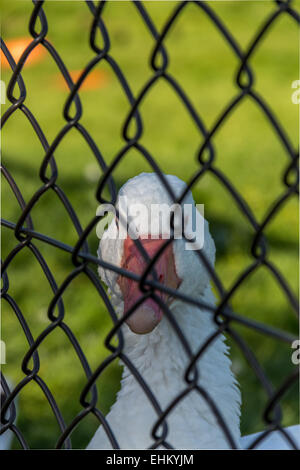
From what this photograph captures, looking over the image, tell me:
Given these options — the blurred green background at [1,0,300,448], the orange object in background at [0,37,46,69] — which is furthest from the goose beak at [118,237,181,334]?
the orange object in background at [0,37,46,69]

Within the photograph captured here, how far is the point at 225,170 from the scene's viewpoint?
580cm

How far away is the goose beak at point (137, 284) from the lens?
171 cm

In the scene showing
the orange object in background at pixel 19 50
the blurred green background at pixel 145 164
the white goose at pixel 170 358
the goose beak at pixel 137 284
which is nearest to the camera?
the goose beak at pixel 137 284

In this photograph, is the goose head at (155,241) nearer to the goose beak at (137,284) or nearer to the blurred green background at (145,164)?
the goose beak at (137,284)

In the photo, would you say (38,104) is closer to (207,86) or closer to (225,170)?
(207,86)

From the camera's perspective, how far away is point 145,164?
5.79 meters

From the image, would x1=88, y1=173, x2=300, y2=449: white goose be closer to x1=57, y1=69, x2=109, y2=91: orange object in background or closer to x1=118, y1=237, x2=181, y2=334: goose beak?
x1=118, y1=237, x2=181, y2=334: goose beak

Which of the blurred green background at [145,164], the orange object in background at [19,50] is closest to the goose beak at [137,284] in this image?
the blurred green background at [145,164]

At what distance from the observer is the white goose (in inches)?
79.3

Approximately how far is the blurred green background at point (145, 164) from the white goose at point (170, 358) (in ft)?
3.88

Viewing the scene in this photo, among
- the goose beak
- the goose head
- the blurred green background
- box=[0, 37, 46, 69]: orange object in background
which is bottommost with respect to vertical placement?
the goose beak

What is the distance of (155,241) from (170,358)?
55 cm

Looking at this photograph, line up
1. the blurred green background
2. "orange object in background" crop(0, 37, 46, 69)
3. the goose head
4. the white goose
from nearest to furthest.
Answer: the goose head, the white goose, the blurred green background, "orange object in background" crop(0, 37, 46, 69)

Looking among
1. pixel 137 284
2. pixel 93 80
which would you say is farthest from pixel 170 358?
pixel 93 80
